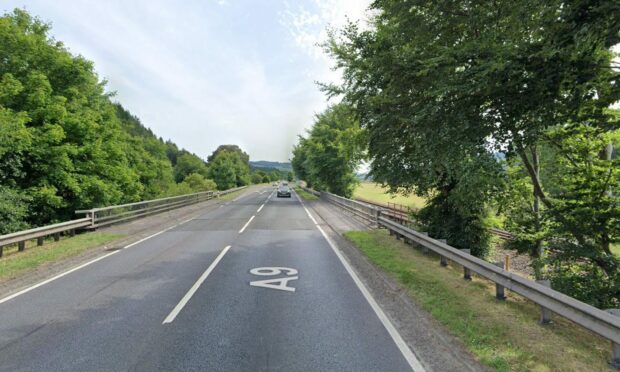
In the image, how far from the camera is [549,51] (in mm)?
5191

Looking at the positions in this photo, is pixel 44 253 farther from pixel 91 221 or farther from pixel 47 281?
pixel 91 221

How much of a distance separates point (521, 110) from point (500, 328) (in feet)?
13.2

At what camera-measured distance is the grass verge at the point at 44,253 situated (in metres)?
8.23

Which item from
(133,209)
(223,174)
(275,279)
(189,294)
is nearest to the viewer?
(189,294)

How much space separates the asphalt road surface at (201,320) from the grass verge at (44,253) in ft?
4.34

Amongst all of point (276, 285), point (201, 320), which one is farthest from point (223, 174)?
point (201, 320)

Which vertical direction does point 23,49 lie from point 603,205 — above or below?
above

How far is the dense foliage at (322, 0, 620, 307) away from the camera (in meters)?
5.60

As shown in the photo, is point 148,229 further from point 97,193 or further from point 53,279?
point 53,279

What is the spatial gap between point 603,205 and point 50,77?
957 inches

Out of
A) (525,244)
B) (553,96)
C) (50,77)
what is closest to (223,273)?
(553,96)

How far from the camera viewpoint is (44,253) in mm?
9852

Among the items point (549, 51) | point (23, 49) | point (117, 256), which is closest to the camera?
point (549, 51)

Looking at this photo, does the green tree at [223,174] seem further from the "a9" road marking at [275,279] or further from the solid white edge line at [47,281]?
the "a9" road marking at [275,279]
